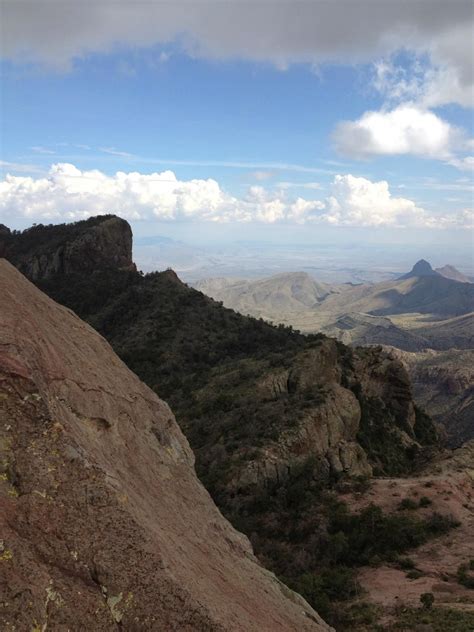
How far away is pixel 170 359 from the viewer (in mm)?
55969

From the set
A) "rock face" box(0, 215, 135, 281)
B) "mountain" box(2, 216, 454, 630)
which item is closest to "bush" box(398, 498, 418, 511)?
"mountain" box(2, 216, 454, 630)

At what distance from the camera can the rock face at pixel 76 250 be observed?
3182 inches

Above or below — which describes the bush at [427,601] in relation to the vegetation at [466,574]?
above

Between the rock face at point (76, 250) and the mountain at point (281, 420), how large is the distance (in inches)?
Answer: 170

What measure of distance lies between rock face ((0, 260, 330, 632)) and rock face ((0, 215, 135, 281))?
72.7 metres

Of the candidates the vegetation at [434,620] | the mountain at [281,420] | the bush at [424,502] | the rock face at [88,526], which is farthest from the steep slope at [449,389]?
the rock face at [88,526]

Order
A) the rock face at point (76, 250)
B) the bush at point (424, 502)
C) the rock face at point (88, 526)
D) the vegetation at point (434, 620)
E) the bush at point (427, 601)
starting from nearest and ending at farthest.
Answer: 1. the rock face at point (88, 526)
2. the vegetation at point (434, 620)
3. the bush at point (427, 601)
4. the bush at point (424, 502)
5. the rock face at point (76, 250)

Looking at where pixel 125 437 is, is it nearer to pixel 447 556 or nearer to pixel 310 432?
pixel 447 556

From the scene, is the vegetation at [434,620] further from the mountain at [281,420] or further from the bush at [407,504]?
the bush at [407,504]

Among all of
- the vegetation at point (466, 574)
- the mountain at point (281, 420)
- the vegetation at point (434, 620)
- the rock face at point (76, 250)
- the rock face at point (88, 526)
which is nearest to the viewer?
the rock face at point (88, 526)

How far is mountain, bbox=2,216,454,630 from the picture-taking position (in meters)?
26.4

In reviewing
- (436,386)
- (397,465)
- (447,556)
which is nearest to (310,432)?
(447,556)

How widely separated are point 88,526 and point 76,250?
78118 millimetres

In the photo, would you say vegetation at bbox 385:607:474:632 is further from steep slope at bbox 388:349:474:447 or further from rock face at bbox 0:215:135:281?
steep slope at bbox 388:349:474:447
